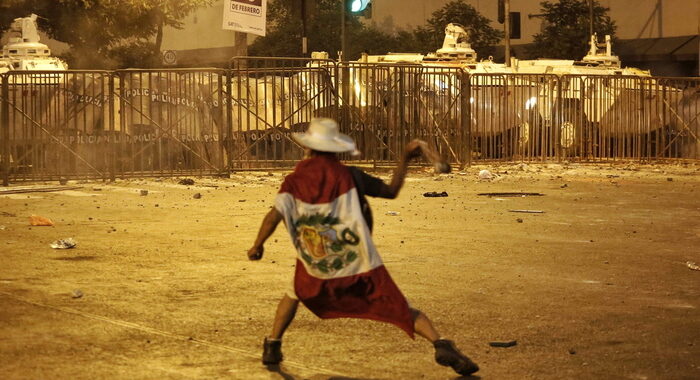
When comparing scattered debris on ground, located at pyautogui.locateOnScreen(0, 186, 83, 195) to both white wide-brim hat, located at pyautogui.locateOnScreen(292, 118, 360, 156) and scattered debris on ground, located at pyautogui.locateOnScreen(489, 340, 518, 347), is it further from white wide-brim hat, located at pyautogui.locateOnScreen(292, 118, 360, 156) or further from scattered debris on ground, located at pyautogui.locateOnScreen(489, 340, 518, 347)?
white wide-brim hat, located at pyautogui.locateOnScreen(292, 118, 360, 156)

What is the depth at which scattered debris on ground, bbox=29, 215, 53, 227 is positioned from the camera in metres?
14.1

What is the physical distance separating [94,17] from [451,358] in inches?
1154

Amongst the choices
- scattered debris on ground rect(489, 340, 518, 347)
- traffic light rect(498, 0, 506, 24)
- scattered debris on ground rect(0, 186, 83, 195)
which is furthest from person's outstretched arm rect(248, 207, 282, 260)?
traffic light rect(498, 0, 506, 24)

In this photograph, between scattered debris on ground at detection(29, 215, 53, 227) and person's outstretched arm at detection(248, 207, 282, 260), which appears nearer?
person's outstretched arm at detection(248, 207, 282, 260)

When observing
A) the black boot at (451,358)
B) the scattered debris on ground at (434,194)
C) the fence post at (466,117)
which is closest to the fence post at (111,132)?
the scattered debris on ground at (434,194)

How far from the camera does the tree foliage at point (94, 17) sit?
111 feet

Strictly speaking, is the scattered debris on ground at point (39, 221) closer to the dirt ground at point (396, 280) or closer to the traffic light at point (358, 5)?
the dirt ground at point (396, 280)

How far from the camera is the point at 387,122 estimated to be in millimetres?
23672

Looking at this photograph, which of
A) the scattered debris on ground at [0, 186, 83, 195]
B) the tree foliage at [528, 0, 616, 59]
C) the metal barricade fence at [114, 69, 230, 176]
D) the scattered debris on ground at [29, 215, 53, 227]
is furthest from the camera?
the tree foliage at [528, 0, 616, 59]

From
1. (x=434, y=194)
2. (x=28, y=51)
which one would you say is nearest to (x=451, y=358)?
(x=434, y=194)

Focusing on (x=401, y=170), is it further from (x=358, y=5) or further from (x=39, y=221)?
(x=358, y=5)

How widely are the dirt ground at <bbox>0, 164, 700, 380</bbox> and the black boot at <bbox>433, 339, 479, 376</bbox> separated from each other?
0.22 m

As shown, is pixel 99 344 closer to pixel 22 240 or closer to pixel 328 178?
pixel 328 178

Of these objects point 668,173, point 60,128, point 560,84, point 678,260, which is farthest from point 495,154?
point 678,260
